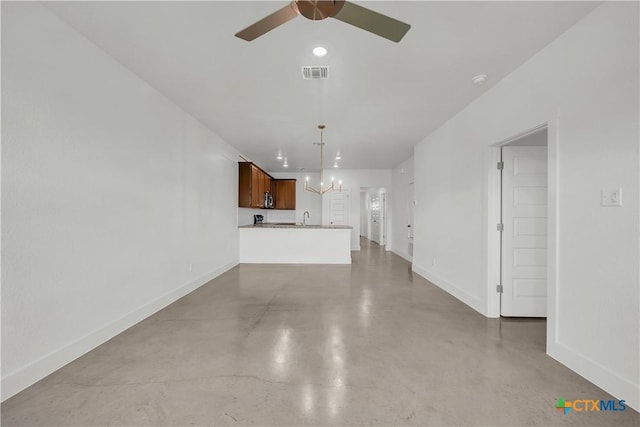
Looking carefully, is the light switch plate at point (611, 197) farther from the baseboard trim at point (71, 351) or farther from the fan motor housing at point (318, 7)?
the baseboard trim at point (71, 351)

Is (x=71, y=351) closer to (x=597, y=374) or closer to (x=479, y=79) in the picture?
(x=597, y=374)

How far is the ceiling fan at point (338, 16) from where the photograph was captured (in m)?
1.34

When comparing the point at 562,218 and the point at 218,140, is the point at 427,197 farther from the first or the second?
the point at 218,140

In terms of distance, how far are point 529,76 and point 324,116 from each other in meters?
2.41

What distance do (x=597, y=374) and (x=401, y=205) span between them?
231 inches

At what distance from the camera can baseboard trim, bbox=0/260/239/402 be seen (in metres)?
1.78

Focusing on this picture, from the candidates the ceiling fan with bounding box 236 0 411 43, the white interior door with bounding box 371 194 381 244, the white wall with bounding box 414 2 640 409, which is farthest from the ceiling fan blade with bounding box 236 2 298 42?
the white interior door with bounding box 371 194 381 244

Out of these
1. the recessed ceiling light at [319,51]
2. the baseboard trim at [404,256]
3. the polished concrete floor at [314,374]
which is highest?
A: the recessed ceiling light at [319,51]

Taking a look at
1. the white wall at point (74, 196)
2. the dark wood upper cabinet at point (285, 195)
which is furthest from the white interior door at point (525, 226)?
the dark wood upper cabinet at point (285, 195)

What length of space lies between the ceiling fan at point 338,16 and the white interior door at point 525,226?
2409mm

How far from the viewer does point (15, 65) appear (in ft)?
5.92

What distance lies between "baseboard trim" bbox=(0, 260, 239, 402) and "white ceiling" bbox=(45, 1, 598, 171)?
8.27 feet

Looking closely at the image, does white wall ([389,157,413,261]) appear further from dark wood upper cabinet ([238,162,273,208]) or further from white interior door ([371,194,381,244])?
dark wood upper cabinet ([238,162,273,208])

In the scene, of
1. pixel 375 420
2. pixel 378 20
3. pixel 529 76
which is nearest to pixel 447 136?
pixel 529 76
